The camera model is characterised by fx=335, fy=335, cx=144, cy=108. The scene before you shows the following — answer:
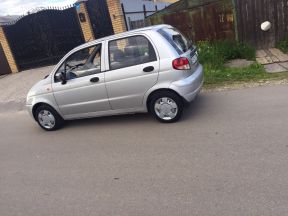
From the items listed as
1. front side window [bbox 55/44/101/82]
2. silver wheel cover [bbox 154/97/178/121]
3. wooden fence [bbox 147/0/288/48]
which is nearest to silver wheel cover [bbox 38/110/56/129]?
front side window [bbox 55/44/101/82]

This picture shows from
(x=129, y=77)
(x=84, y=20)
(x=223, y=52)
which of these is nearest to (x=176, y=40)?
(x=129, y=77)

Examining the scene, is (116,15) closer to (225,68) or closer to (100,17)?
(100,17)

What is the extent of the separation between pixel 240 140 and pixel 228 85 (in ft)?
10.1

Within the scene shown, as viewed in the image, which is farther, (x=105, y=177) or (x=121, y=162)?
(x=121, y=162)

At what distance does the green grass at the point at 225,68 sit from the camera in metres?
7.81

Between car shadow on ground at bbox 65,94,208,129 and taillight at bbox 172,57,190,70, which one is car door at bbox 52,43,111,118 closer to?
car shadow on ground at bbox 65,94,208,129

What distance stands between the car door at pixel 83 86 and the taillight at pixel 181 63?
1372 millimetres

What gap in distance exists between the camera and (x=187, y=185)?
3.92 metres

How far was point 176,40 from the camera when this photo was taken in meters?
6.00

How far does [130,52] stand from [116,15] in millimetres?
6858

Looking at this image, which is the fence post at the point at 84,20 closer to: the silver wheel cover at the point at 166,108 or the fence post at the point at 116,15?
the fence post at the point at 116,15

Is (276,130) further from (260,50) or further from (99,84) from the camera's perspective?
(260,50)

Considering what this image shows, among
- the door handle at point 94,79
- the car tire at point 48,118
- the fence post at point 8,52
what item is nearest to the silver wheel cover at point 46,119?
the car tire at point 48,118

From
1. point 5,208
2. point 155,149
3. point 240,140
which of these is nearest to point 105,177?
point 155,149
